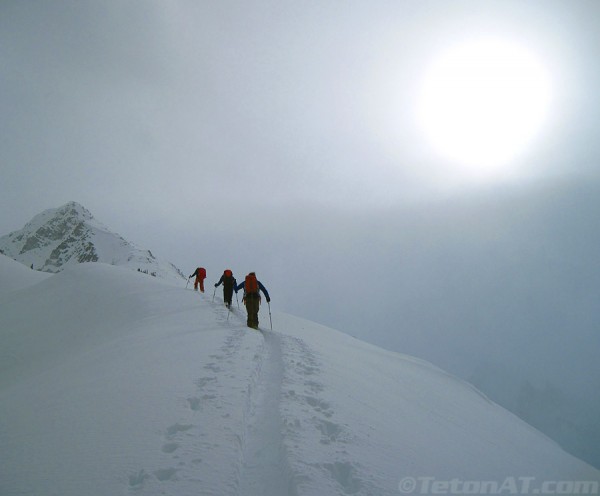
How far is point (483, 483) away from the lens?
16.4ft

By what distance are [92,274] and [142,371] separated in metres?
17.0

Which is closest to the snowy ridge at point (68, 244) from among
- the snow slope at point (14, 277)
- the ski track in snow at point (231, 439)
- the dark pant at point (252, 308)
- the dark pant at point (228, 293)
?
the snow slope at point (14, 277)

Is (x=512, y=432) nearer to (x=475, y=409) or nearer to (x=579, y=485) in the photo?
(x=475, y=409)

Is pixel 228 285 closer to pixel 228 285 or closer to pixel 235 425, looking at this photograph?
pixel 228 285

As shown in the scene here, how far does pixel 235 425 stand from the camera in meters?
5.12

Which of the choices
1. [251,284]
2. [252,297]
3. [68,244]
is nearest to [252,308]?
[252,297]

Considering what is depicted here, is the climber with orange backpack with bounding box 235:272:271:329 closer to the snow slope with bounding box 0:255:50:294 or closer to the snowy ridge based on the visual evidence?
the snow slope with bounding box 0:255:50:294

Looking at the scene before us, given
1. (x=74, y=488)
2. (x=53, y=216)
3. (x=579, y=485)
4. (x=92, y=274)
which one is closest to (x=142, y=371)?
(x=74, y=488)

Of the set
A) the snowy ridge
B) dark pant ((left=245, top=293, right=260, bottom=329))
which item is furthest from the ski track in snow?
the snowy ridge

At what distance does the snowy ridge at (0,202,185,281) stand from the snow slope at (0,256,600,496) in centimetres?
8486

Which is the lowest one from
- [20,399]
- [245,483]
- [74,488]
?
[20,399]

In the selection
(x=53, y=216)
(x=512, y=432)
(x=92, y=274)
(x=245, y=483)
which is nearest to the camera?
(x=245, y=483)

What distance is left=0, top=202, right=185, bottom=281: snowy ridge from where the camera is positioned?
10325 cm

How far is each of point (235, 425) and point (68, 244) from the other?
154 m
